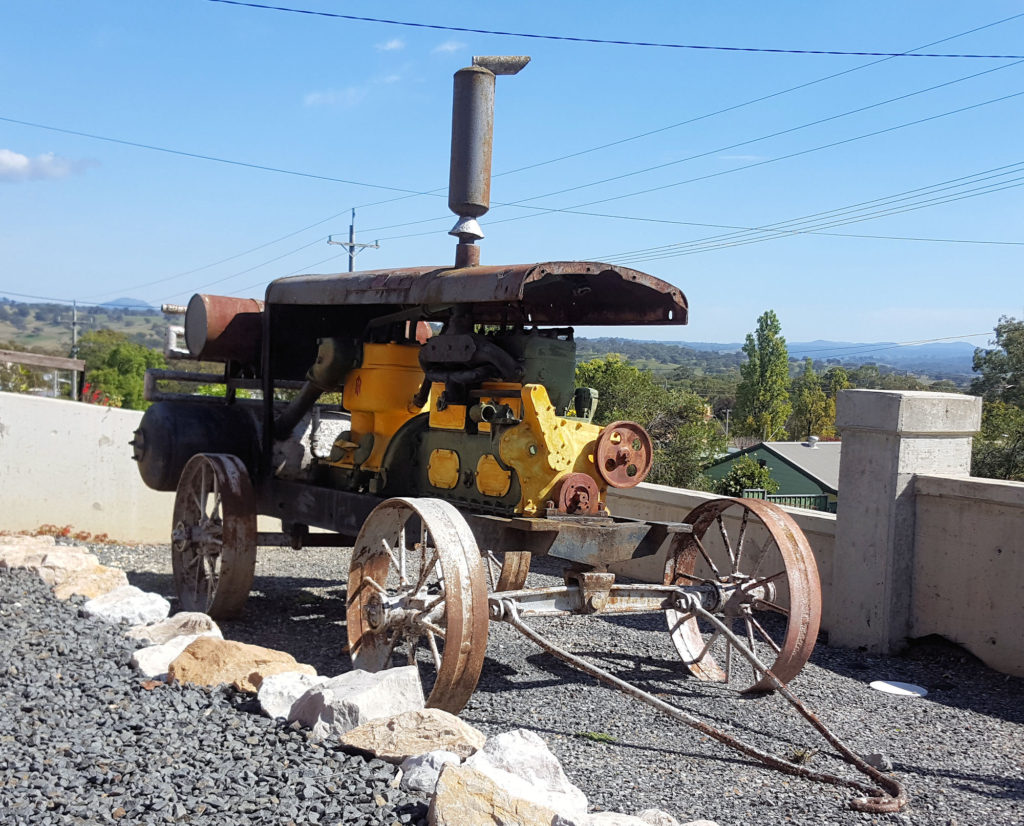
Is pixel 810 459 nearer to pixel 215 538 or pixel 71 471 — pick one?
pixel 71 471

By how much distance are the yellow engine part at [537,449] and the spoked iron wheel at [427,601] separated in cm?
73

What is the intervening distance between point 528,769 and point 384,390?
3.52m

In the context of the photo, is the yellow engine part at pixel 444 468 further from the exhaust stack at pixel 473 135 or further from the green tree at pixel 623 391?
the green tree at pixel 623 391

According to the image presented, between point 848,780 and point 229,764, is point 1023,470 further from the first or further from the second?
point 229,764

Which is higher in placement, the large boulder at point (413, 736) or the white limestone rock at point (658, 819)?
the large boulder at point (413, 736)

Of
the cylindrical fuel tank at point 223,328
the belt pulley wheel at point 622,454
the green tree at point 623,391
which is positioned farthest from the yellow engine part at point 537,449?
the green tree at point 623,391

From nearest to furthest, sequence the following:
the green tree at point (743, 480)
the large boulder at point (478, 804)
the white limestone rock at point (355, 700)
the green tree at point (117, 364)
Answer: the large boulder at point (478, 804) < the white limestone rock at point (355, 700) < the green tree at point (743, 480) < the green tree at point (117, 364)

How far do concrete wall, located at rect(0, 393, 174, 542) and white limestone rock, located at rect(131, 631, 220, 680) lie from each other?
5860 mm

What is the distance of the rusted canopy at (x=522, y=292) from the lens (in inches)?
213

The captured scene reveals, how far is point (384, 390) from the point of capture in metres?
6.88

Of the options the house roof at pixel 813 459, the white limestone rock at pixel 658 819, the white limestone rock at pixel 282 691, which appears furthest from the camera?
the house roof at pixel 813 459

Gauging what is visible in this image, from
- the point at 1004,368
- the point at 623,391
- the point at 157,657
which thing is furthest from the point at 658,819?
the point at 1004,368

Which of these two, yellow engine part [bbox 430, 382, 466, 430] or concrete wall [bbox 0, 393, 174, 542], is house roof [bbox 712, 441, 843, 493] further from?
yellow engine part [bbox 430, 382, 466, 430]

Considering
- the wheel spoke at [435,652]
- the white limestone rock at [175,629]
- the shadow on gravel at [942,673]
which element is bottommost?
the shadow on gravel at [942,673]
